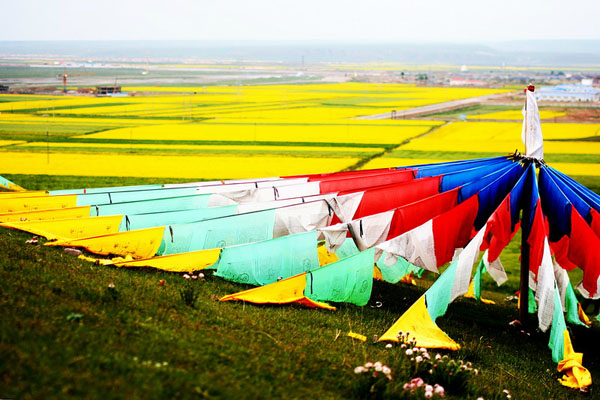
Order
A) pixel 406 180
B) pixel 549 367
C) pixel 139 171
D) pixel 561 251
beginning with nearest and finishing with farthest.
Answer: pixel 549 367 < pixel 561 251 < pixel 406 180 < pixel 139 171

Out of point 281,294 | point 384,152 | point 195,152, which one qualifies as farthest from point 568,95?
point 281,294

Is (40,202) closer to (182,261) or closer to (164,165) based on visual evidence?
(182,261)

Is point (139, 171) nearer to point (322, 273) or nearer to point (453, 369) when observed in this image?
point (322, 273)

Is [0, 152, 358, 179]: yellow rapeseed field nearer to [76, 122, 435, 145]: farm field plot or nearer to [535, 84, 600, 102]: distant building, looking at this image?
[76, 122, 435, 145]: farm field plot

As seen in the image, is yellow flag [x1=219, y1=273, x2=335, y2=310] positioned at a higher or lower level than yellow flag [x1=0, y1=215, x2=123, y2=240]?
lower

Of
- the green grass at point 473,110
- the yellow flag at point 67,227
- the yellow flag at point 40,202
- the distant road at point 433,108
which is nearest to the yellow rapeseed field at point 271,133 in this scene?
the distant road at point 433,108

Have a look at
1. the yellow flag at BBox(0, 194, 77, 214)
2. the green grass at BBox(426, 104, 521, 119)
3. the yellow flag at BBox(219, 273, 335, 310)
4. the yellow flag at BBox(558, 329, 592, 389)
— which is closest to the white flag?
the yellow flag at BBox(558, 329, 592, 389)

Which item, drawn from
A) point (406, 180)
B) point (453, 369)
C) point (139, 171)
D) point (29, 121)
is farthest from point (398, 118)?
point (453, 369)
